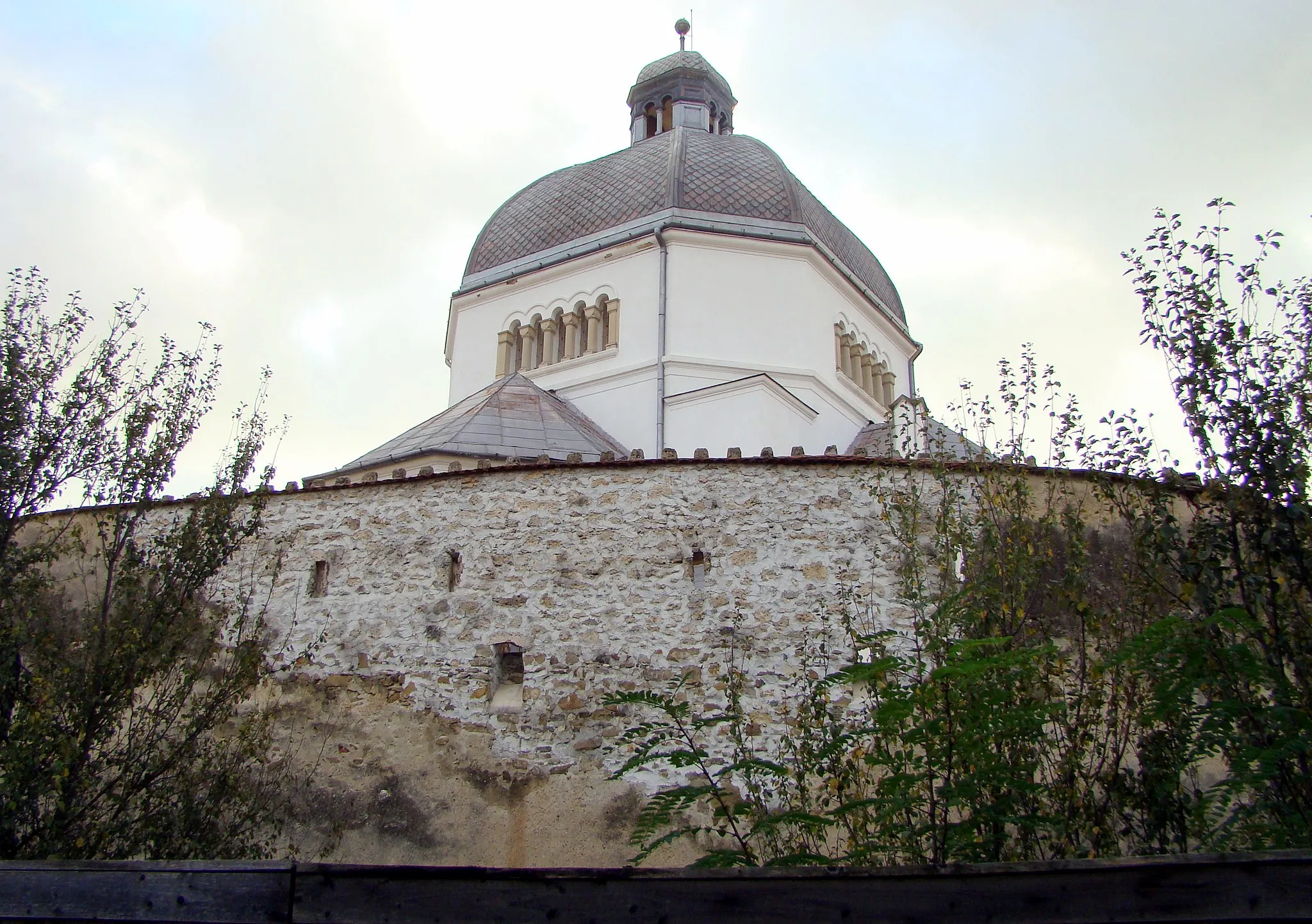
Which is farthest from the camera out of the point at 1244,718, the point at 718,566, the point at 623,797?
the point at 718,566

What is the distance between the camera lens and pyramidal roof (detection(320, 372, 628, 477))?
44.7 feet

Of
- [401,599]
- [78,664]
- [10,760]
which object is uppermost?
[401,599]

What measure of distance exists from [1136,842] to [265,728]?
616cm

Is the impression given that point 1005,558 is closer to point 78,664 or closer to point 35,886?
point 35,886

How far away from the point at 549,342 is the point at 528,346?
451 millimetres

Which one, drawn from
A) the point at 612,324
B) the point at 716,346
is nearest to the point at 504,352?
the point at 612,324

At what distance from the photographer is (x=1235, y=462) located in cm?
611

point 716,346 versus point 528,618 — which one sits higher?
point 716,346

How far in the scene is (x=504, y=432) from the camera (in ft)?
46.6

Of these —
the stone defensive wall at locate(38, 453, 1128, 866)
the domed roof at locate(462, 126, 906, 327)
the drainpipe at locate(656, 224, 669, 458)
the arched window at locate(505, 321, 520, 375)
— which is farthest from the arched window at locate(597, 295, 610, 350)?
the stone defensive wall at locate(38, 453, 1128, 866)

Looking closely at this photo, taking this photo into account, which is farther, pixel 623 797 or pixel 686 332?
pixel 686 332

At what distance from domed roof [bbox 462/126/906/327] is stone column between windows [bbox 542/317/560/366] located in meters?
1.10

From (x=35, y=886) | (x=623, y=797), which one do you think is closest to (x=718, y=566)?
(x=623, y=797)

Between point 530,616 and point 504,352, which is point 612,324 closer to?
point 504,352
